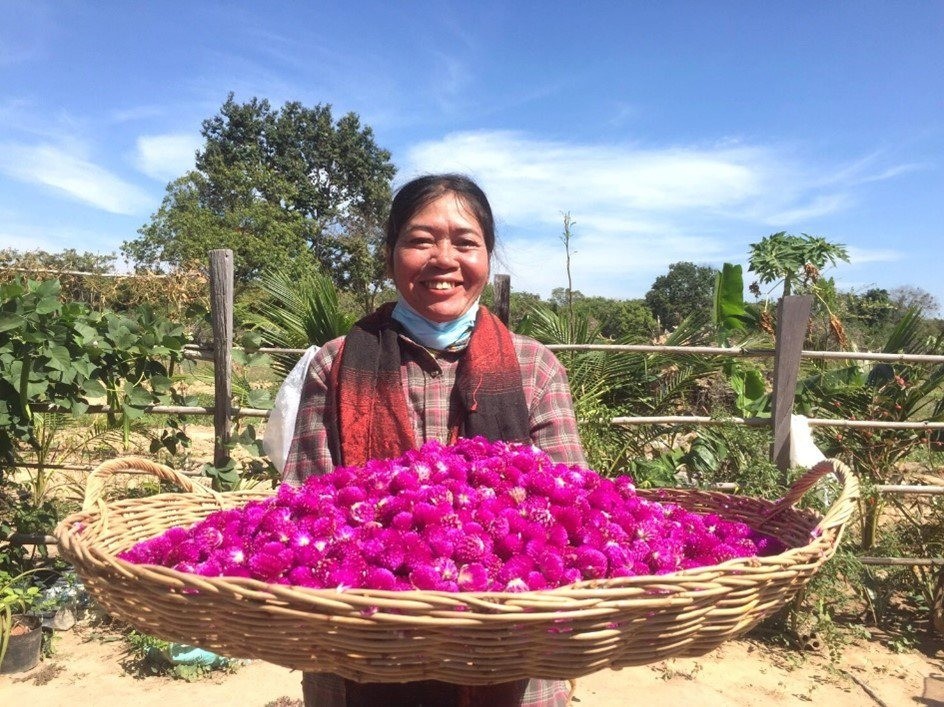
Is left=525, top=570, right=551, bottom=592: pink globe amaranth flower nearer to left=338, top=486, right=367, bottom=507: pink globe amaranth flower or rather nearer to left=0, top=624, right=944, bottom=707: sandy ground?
left=338, top=486, right=367, bottom=507: pink globe amaranth flower

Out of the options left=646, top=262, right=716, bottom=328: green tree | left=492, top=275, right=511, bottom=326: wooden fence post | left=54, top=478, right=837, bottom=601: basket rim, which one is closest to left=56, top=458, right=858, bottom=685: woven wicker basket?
left=54, top=478, right=837, bottom=601: basket rim

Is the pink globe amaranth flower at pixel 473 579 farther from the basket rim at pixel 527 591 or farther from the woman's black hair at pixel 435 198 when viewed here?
the woman's black hair at pixel 435 198

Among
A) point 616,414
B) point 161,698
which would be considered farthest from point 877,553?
point 161,698

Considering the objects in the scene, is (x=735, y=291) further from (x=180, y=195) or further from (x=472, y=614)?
(x=180, y=195)

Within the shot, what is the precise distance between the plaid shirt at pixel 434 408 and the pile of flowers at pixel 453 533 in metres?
0.32

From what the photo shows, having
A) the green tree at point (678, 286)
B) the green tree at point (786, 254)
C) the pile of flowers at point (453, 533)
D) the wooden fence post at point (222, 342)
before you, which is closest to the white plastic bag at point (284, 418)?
the pile of flowers at point (453, 533)

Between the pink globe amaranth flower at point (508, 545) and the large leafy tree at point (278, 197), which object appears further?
the large leafy tree at point (278, 197)

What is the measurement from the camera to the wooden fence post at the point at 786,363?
333 centimetres

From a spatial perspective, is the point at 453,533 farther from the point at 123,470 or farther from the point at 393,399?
the point at 123,470

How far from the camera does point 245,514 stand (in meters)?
1.13

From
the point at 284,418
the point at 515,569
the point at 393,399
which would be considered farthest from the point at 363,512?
the point at 284,418

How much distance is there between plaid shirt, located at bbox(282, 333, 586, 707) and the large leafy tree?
55.9ft

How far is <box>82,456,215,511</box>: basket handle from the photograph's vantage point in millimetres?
1258

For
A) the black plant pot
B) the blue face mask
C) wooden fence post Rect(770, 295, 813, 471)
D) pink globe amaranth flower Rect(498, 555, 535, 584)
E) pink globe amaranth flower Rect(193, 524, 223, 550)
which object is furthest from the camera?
wooden fence post Rect(770, 295, 813, 471)
